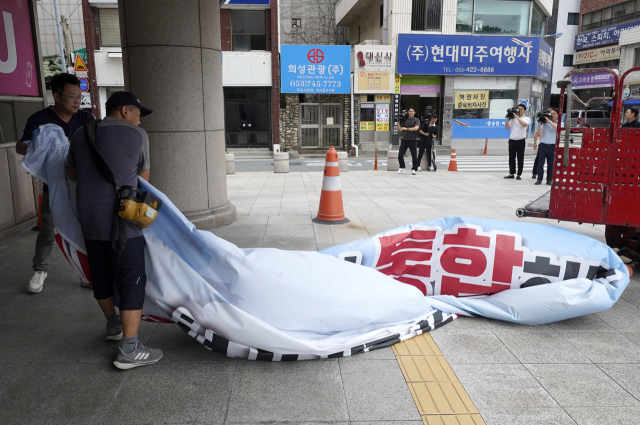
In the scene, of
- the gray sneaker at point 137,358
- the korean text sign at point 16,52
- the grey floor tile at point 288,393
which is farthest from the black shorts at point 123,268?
the korean text sign at point 16,52

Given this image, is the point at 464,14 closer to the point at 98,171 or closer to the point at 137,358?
the point at 98,171

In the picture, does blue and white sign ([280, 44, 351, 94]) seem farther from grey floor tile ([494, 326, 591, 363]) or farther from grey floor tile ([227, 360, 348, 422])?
grey floor tile ([227, 360, 348, 422])

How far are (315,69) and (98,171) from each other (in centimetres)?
2145

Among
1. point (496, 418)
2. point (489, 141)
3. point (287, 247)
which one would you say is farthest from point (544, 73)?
point (496, 418)

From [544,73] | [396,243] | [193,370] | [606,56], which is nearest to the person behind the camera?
[193,370]

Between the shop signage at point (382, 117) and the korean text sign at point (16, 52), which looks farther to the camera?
the shop signage at point (382, 117)

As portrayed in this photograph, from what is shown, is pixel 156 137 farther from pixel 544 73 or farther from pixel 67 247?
pixel 544 73

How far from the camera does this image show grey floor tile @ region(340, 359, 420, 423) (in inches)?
106

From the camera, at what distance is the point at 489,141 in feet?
81.7

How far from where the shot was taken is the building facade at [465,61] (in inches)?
936

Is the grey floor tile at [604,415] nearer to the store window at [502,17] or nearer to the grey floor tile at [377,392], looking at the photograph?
the grey floor tile at [377,392]

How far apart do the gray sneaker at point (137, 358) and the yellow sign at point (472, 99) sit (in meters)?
23.8

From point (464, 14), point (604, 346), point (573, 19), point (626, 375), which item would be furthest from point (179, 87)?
point (573, 19)

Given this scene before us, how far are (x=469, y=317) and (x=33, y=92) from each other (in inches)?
301
